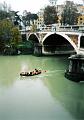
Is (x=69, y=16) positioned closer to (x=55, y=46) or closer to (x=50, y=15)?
(x=50, y=15)

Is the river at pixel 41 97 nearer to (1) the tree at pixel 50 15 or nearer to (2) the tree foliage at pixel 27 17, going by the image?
(1) the tree at pixel 50 15

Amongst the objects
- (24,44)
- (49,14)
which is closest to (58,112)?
(24,44)

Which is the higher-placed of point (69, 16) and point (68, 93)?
point (69, 16)

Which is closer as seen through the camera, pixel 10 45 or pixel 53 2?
pixel 10 45

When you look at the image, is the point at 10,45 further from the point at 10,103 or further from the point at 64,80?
the point at 10,103

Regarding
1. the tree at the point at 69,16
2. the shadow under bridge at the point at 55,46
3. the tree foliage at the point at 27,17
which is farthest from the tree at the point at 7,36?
the tree foliage at the point at 27,17

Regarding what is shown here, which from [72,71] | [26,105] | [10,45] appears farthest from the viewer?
[10,45]

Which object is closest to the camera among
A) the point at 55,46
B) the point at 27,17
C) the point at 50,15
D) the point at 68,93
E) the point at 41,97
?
the point at 41,97

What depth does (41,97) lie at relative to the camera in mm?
17375

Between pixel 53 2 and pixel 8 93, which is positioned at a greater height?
pixel 53 2

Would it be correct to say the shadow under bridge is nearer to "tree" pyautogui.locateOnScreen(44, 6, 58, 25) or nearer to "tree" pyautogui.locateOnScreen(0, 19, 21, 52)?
"tree" pyautogui.locateOnScreen(0, 19, 21, 52)

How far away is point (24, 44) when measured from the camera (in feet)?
143

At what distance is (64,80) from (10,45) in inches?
756

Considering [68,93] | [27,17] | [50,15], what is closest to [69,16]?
[50,15]
